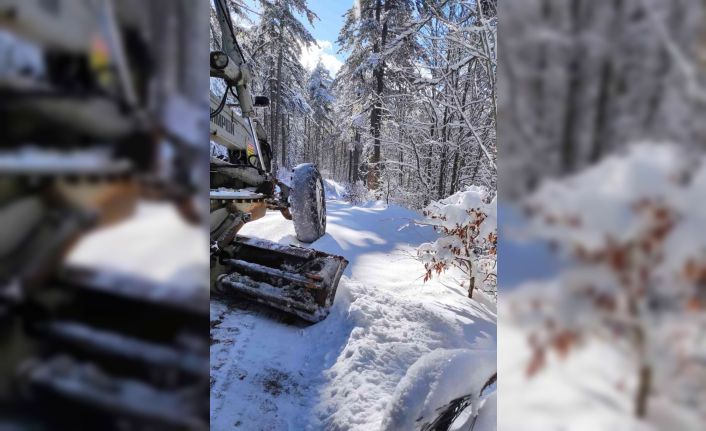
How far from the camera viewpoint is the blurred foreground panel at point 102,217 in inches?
14.8

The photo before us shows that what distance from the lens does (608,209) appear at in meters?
0.52

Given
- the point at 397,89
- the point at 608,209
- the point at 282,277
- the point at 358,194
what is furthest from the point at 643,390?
the point at 358,194

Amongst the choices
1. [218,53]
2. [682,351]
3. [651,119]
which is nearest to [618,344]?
[682,351]

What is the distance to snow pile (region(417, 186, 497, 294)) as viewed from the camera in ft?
9.36

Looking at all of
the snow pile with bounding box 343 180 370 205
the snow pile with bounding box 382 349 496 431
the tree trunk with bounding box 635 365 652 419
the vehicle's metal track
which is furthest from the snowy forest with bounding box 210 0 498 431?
the snow pile with bounding box 343 180 370 205

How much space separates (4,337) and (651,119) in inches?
34.9

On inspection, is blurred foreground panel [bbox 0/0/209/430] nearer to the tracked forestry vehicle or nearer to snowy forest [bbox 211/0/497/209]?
the tracked forestry vehicle

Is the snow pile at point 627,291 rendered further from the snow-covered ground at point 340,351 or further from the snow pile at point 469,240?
the snow pile at point 469,240

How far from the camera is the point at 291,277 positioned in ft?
8.31

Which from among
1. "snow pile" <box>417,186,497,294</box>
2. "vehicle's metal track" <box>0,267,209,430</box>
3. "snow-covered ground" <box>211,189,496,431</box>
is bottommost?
"snow-covered ground" <box>211,189,496,431</box>

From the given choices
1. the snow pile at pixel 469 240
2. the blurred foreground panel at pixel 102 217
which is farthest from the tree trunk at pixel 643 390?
the snow pile at pixel 469 240

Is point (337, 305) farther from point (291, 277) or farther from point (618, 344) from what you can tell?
point (618, 344)

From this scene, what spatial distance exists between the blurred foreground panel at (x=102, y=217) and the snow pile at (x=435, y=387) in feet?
3.13

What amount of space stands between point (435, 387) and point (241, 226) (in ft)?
7.41
